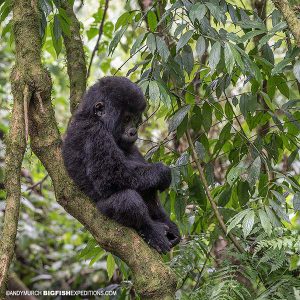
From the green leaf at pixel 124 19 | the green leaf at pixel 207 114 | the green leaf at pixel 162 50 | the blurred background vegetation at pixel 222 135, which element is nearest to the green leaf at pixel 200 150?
the blurred background vegetation at pixel 222 135

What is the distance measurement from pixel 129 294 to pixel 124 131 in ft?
5.21

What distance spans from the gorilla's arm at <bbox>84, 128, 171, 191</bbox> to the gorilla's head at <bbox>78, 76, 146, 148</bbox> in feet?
0.65

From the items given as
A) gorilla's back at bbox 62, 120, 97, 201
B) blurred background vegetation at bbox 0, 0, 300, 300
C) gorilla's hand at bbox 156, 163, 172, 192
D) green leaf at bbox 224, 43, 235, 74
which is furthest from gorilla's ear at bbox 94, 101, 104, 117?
green leaf at bbox 224, 43, 235, 74

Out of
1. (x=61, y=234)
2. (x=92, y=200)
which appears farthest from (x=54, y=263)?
(x=92, y=200)

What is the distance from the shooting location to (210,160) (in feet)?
14.6

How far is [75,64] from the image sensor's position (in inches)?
181

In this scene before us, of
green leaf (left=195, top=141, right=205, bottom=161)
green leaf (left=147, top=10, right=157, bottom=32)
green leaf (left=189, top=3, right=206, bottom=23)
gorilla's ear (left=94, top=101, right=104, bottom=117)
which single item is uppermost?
green leaf (left=147, top=10, right=157, bottom=32)

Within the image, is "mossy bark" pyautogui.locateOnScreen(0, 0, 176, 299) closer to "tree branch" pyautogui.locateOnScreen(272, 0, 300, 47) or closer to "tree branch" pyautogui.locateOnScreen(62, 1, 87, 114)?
"tree branch" pyautogui.locateOnScreen(62, 1, 87, 114)

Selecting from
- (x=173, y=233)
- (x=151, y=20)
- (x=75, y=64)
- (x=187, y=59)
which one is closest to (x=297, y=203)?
(x=173, y=233)

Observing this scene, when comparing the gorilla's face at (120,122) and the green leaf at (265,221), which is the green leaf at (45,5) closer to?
the gorilla's face at (120,122)

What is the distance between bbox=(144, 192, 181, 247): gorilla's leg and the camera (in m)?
4.18

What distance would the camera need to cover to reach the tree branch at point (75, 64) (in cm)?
453

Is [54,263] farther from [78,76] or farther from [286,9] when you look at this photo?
[286,9]

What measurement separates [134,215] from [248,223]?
74 centimetres
